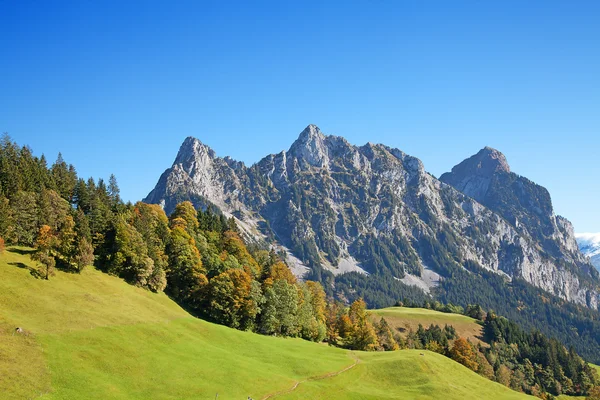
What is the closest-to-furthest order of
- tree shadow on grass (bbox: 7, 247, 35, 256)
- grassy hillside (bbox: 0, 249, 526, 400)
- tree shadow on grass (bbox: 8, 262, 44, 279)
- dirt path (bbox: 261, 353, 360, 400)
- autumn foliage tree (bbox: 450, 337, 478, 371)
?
1. grassy hillside (bbox: 0, 249, 526, 400)
2. dirt path (bbox: 261, 353, 360, 400)
3. tree shadow on grass (bbox: 8, 262, 44, 279)
4. tree shadow on grass (bbox: 7, 247, 35, 256)
5. autumn foliage tree (bbox: 450, 337, 478, 371)

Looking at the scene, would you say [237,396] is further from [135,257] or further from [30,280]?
[135,257]

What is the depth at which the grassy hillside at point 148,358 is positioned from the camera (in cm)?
4962

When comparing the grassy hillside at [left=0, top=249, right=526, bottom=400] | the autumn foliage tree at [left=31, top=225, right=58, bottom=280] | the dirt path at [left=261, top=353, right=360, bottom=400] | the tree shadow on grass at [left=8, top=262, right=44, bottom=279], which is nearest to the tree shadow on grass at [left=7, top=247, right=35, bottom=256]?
the grassy hillside at [left=0, top=249, right=526, bottom=400]

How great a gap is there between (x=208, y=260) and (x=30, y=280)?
165ft

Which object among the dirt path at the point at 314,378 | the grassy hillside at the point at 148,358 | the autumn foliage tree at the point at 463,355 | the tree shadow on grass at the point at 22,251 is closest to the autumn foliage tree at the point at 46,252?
the grassy hillside at the point at 148,358

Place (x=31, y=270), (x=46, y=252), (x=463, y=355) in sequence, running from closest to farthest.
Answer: (x=31, y=270) → (x=46, y=252) → (x=463, y=355)

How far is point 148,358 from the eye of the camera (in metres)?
60.4

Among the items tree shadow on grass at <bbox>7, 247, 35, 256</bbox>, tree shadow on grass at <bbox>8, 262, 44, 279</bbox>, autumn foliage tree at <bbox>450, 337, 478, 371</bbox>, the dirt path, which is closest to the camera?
the dirt path

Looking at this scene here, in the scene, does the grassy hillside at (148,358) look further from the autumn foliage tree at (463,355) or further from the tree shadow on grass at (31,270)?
the autumn foliage tree at (463,355)

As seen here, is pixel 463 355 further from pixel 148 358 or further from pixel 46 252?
pixel 46 252

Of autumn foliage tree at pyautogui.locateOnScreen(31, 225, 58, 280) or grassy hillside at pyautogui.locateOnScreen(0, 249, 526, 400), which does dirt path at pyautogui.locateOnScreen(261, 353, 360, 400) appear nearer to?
grassy hillside at pyautogui.locateOnScreen(0, 249, 526, 400)

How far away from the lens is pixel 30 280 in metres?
67.8

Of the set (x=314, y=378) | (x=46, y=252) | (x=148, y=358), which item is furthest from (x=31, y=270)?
(x=314, y=378)

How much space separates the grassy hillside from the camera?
4962 cm
